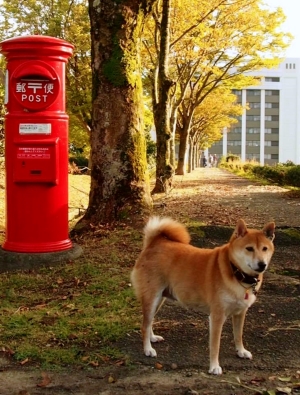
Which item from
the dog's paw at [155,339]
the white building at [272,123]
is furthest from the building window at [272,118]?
the dog's paw at [155,339]

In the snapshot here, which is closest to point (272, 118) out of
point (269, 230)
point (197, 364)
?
point (269, 230)

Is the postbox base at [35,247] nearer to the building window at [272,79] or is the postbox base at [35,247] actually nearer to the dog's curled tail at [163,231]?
the dog's curled tail at [163,231]

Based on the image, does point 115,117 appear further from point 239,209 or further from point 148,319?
point 239,209

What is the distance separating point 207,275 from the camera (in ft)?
12.1

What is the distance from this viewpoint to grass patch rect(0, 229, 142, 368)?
386 centimetres

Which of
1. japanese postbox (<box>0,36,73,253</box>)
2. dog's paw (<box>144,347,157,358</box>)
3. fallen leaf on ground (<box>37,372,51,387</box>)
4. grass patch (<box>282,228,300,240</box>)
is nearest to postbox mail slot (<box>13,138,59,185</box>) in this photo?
japanese postbox (<box>0,36,73,253</box>)

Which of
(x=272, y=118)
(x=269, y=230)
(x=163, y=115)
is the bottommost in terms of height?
(x=269, y=230)

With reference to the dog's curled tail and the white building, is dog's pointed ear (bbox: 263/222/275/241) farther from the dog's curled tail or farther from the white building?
the white building

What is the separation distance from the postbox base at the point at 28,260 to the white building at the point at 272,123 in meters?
99.3

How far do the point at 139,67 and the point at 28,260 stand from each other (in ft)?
11.5

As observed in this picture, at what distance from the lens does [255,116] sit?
10388 cm

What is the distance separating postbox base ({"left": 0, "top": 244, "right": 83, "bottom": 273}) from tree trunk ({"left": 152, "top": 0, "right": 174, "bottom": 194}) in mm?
8359

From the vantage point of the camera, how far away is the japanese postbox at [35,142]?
579 cm

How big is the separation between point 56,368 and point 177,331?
1113mm
